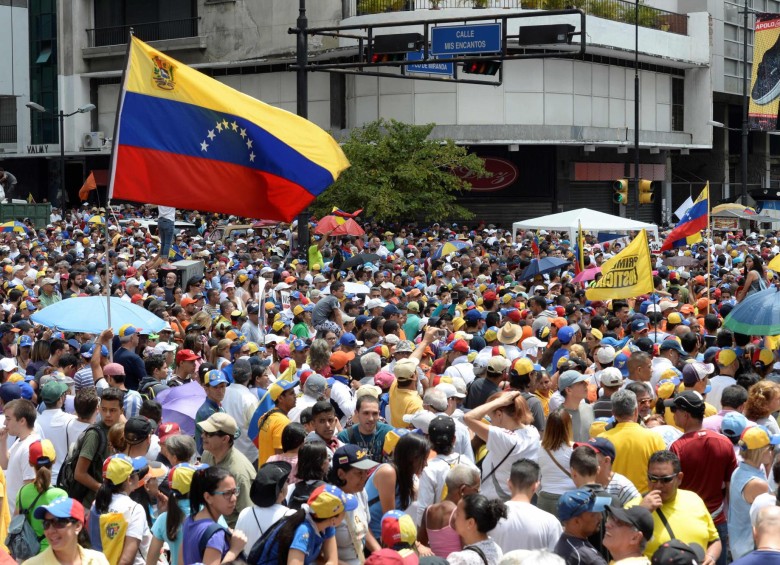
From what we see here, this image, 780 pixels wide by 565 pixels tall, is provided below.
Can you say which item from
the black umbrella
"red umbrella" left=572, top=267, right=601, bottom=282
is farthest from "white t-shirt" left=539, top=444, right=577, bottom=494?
the black umbrella

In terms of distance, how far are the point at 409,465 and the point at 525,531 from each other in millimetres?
1012

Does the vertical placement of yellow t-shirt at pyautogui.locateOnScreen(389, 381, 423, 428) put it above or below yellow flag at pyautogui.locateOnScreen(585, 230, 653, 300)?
below

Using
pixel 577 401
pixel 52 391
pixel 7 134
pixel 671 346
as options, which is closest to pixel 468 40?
pixel 671 346

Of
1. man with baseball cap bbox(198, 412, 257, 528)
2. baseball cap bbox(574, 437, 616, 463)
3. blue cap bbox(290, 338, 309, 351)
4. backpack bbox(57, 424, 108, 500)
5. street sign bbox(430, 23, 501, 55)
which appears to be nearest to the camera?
baseball cap bbox(574, 437, 616, 463)

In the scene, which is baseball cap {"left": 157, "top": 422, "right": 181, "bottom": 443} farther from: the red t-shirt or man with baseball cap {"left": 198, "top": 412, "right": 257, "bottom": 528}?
the red t-shirt

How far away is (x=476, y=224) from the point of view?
4369 cm

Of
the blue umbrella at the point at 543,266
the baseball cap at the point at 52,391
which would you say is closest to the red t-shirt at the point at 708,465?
the baseball cap at the point at 52,391

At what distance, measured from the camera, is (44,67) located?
53875mm

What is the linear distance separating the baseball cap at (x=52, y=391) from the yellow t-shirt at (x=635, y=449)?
12.4 ft

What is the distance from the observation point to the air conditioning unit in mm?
49938

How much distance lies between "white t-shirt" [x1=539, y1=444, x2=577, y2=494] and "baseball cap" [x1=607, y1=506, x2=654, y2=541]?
→ 1.54 metres

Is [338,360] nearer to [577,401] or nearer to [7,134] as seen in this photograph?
[577,401]

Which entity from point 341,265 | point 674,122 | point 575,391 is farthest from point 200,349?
point 674,122

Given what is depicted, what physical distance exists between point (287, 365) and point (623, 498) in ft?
15.0
